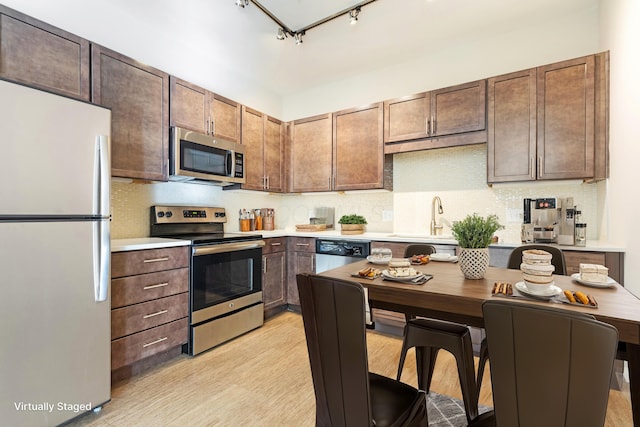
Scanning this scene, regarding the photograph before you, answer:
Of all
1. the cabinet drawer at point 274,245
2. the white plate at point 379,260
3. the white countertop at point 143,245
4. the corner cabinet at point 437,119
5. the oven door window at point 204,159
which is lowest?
the cabinet drawer at point 274,245

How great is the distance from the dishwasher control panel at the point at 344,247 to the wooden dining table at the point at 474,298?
1.41 meters

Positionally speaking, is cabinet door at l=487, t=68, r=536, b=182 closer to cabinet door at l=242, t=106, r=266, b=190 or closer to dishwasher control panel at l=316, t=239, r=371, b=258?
dishwasher control panel at l=316, t=239, r=371, b=258

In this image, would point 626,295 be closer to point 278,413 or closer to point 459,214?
point 278,413

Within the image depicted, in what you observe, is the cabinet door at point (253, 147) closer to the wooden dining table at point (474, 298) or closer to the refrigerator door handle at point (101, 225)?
the refrigerator door handle at point (101, 225)

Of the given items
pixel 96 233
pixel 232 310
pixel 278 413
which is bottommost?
pixel 278 413

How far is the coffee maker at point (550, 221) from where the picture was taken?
2.31 m

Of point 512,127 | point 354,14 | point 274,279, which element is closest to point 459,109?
point 512,127

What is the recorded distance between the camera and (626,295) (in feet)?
3.59

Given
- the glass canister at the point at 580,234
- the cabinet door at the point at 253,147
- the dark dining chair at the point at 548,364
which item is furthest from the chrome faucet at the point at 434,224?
the dark dining chair at the point at 548,364

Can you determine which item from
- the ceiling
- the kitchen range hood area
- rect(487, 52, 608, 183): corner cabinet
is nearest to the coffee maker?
the kitchen range hood area

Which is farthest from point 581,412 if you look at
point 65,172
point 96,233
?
point 65,172

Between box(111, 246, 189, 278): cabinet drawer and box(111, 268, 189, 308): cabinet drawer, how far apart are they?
0.04m

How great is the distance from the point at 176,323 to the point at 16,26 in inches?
86.3

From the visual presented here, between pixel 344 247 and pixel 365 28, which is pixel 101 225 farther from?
pixel 365 28
